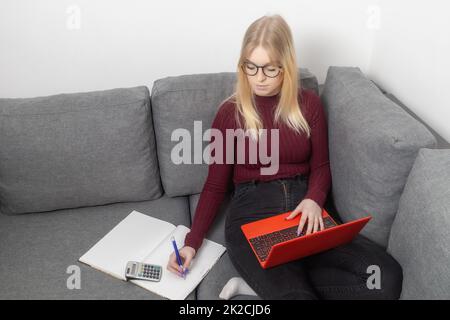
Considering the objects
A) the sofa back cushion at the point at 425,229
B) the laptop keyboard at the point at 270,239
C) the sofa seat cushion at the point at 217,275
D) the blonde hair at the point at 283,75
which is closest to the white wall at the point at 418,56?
the sofa back cushion at the point at 425,229

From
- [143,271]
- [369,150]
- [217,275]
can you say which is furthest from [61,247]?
[369,150]

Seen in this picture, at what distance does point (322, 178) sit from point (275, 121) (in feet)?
0.87

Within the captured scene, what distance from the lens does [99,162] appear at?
145 centimetres

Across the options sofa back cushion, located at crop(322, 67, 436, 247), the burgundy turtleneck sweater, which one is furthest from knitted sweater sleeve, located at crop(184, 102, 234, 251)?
sofa back cushion, located at crop(322, 67, 436, 247)

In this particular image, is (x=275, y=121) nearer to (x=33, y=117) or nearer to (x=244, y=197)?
(x=244, y=197)

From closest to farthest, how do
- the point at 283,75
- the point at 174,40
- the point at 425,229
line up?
1. the point at 425,229
2. the point at 283,75
3. the point at 174,40

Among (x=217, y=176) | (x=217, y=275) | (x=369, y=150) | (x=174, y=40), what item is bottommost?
(x=217, y=275)

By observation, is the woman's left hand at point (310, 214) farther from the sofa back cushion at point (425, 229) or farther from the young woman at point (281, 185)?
the sofa back cushion at point (425, 229)

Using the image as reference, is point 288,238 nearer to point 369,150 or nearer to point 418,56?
point 369,150

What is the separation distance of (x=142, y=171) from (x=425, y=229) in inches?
39.3

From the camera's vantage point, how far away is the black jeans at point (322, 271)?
1.10 m

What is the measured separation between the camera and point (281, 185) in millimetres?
1375

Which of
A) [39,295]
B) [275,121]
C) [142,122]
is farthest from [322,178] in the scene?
[39,295]

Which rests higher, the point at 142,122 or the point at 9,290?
the point at 142,122
